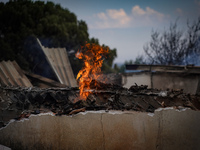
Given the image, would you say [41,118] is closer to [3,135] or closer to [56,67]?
[3,135]

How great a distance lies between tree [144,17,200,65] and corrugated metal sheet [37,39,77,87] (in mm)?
12140

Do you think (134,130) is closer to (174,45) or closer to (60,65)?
(60,65)

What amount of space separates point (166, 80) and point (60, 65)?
552 cm

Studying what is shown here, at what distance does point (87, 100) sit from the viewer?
15.3ft

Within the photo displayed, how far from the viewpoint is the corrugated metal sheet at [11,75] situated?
24.0 ft

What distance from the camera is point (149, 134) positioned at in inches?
145

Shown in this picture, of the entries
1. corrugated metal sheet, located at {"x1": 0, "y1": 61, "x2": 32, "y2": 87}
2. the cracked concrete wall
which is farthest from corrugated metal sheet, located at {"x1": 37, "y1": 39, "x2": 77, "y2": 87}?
the cracked concrete wall

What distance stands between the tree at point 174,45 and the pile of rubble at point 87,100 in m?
15.6

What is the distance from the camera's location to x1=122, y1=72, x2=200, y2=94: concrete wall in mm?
8312

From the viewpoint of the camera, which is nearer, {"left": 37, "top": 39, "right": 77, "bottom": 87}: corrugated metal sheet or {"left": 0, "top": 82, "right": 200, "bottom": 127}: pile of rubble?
{"left": 0, "top": 82, "right": 200, "bottom": 127}: pile of rubble

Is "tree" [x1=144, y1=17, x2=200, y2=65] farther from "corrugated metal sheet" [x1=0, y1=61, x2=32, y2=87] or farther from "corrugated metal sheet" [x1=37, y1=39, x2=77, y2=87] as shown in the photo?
"corrugated metal sheet" [x1=0, y1=61, x2=32, y2=87]

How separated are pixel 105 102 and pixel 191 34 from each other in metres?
17.8

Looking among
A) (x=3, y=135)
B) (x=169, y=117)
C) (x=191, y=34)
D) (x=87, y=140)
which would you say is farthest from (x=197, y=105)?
(x=191, y=34)

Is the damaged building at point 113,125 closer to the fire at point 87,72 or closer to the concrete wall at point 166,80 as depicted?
the fire at point 87,72
